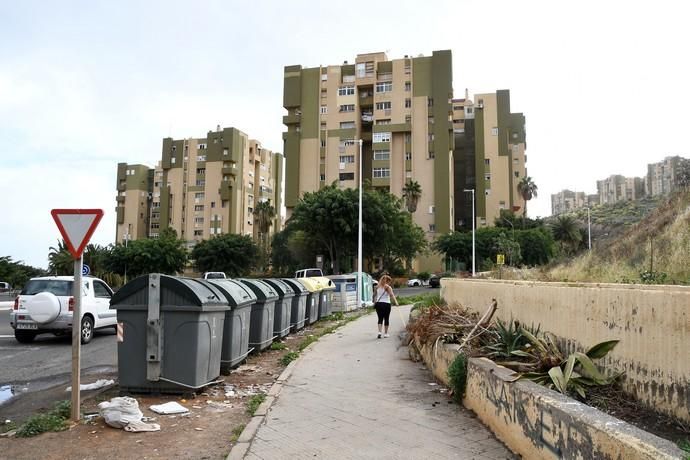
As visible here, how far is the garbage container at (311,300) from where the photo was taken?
16734 millimetres

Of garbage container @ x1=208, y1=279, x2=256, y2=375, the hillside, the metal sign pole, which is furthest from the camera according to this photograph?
garbage container @ x1=208, y1=279, x2=256, y2=375

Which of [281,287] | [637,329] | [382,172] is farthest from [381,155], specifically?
[637,329]

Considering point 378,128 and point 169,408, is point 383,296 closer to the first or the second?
point 169,408

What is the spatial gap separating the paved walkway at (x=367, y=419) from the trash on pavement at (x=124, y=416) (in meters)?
1.23

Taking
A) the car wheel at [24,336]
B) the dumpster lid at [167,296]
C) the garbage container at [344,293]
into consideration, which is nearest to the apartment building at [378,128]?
the garbage container at [344,293]

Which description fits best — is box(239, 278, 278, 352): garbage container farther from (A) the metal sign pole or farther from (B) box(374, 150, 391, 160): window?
(B) box(374, 150, 391, 160): window

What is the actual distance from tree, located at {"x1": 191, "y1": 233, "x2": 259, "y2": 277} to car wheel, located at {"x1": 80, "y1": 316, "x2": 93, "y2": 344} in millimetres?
57223

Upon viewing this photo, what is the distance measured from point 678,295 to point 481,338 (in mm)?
3540

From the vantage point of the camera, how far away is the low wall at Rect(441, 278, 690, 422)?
4.23 meters

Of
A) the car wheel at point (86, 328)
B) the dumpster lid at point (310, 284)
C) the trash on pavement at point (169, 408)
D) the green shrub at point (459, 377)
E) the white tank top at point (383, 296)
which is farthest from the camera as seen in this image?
the dumpster lid at point (310, 284)

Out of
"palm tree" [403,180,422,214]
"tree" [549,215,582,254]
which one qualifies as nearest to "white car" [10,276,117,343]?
"palm tree" [403,180,422,214]

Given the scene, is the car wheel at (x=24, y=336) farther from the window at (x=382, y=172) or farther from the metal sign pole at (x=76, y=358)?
the window at (x=382, y=172)

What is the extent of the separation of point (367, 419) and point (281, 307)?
689 cm

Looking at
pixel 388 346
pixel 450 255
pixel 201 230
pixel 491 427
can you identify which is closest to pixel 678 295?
pixel 491 427
